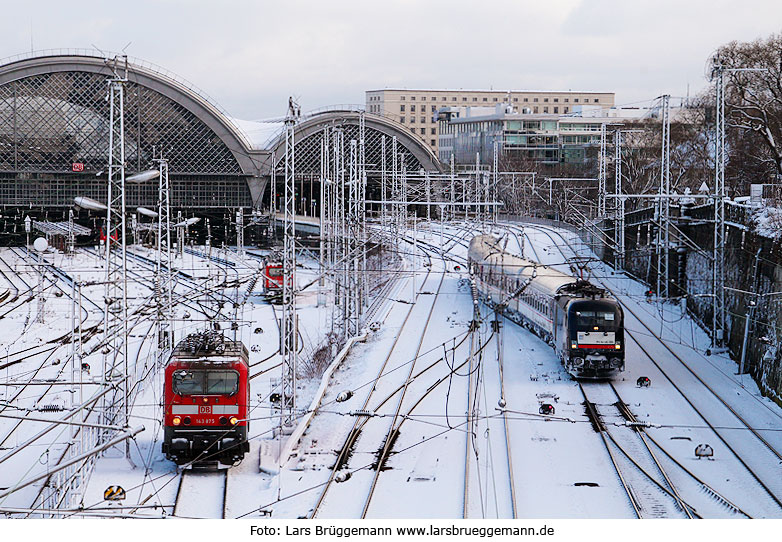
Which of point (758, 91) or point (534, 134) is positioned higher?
point (534, 134)

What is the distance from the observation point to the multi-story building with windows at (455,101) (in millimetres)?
86000

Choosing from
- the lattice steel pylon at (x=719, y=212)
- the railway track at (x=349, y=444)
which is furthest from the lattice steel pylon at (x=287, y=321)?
the lattice steel pylon at (x=719, y=212)

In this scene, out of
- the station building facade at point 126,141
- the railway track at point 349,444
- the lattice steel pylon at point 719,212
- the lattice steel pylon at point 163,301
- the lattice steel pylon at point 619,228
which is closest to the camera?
the railway track at point 349,444

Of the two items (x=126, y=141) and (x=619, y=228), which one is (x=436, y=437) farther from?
(x=126, y=141)

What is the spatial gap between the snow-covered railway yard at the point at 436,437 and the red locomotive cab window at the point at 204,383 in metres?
1.20

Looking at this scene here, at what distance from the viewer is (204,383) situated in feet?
51.5

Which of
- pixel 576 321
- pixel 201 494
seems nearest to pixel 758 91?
pixel 576 321

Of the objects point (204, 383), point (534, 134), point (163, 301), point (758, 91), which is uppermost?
point (534, 134)

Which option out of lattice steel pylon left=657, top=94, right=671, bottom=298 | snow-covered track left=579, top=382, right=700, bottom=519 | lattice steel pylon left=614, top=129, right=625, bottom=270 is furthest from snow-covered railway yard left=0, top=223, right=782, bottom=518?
lattice steel pylon left=614, top=129, right=625, bottom=270

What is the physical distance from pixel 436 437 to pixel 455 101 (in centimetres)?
8599

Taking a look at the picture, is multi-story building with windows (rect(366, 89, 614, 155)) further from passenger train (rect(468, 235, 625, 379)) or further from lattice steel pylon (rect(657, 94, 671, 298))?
passenger train (rect(468, 235, 625, 379))

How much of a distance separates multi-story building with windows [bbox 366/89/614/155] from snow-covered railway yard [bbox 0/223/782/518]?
5624 centimetres

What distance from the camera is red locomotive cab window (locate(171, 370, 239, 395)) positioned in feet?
51.4

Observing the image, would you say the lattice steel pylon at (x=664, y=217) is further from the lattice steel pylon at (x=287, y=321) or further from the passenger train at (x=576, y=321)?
the lattice steel pylon at (x=287, y=321)
